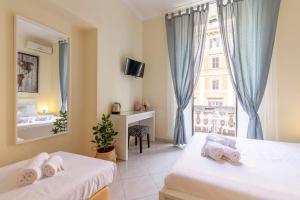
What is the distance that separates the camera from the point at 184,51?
3307 mm

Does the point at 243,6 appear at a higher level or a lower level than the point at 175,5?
lower

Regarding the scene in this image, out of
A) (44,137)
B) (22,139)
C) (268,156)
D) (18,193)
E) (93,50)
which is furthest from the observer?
(93,50)

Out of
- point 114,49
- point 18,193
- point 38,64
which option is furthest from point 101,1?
point 18,193

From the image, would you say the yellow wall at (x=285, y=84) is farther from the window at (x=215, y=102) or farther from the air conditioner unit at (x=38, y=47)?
the air conditioner unit at (x=38, y=47)

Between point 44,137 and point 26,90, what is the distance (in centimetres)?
64

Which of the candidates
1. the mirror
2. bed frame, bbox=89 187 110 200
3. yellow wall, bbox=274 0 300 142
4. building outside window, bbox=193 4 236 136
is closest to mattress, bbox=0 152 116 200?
bed frame, bbox=89 187 110 200

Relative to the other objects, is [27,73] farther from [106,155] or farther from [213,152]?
[213,152]

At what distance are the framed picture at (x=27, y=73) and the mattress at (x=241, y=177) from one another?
1.93 metres

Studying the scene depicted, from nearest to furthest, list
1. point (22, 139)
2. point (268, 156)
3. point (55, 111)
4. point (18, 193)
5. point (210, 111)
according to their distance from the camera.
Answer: point (18, 193), point (268, 156), point (22, 139), point (55, 111), point (210, 111)

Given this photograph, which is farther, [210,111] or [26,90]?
[210,111]

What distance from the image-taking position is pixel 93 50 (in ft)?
8.66

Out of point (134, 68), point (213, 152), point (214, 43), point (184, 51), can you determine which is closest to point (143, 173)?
point (213, 152)

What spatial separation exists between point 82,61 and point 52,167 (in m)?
1.87

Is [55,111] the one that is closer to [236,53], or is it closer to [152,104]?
[152,104]
